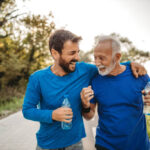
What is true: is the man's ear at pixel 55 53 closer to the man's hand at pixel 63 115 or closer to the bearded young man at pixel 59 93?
the bearded young man at pixel 59 93

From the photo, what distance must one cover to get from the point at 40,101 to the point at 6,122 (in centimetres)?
481

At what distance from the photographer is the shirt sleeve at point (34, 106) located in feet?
5.66

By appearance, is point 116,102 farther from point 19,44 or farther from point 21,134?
point 19,44

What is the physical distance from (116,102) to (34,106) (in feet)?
2.90

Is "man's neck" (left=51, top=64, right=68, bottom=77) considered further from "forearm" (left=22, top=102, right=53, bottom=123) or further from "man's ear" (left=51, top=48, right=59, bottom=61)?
"forearm" (left=22, top=102, right=53, bottom=123)

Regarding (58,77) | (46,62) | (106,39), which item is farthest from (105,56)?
(46,62)

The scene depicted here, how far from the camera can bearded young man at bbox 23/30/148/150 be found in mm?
1861

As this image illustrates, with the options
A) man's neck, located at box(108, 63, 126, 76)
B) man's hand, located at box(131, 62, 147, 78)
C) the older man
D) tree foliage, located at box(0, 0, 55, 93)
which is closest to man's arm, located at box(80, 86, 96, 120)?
the older man

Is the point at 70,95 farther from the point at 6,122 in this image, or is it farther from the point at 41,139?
the point at 6,122

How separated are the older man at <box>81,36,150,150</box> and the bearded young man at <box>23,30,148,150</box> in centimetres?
18

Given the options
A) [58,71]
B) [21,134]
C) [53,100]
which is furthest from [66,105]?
[21,134]

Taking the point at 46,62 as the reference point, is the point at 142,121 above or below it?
above

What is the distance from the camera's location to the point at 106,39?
80.3 inches

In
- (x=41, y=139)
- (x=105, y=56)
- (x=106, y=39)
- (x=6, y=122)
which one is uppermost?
(x=106, y=39)
